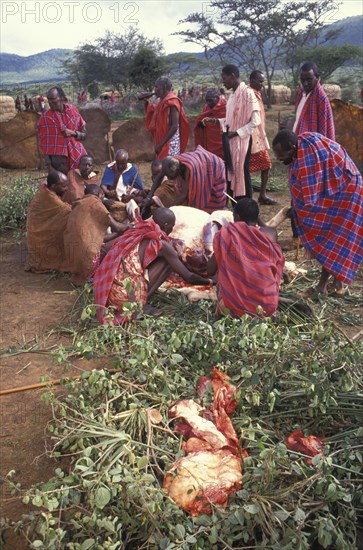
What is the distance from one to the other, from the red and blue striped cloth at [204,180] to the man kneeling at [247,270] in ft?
5.45

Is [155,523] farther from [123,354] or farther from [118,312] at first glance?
[118,312]

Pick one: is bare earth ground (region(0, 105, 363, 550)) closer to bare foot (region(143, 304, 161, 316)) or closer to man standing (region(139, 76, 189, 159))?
bare foot (region(143, 304, 161, 316))

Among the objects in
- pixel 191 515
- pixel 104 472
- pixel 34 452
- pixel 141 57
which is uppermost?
pixel 141 57

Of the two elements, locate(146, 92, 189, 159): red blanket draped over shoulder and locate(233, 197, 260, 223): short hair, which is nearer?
locate(233, 197, 260, 223): short hair

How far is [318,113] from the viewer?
548 cm

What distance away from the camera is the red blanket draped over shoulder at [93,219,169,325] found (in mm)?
3516

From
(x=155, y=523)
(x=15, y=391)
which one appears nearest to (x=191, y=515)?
(x=155, y=523)

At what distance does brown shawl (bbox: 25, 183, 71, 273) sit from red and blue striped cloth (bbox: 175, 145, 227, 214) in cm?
114

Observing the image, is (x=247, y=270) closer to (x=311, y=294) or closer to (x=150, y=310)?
(x=150, y=310)

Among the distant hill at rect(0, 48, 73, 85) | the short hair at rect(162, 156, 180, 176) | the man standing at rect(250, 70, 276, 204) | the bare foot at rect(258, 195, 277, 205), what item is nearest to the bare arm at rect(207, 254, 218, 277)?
the short hair at rect(162, 156, 180, 176)

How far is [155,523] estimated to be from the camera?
1728mm

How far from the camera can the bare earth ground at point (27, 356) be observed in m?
2.40

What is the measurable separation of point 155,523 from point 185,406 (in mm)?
626

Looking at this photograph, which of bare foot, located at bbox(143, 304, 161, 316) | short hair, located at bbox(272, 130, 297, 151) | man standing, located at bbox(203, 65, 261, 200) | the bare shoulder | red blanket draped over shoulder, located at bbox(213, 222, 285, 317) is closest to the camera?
red blanket draped over shoulder, located at bbox(213, 222, 285, 317)
